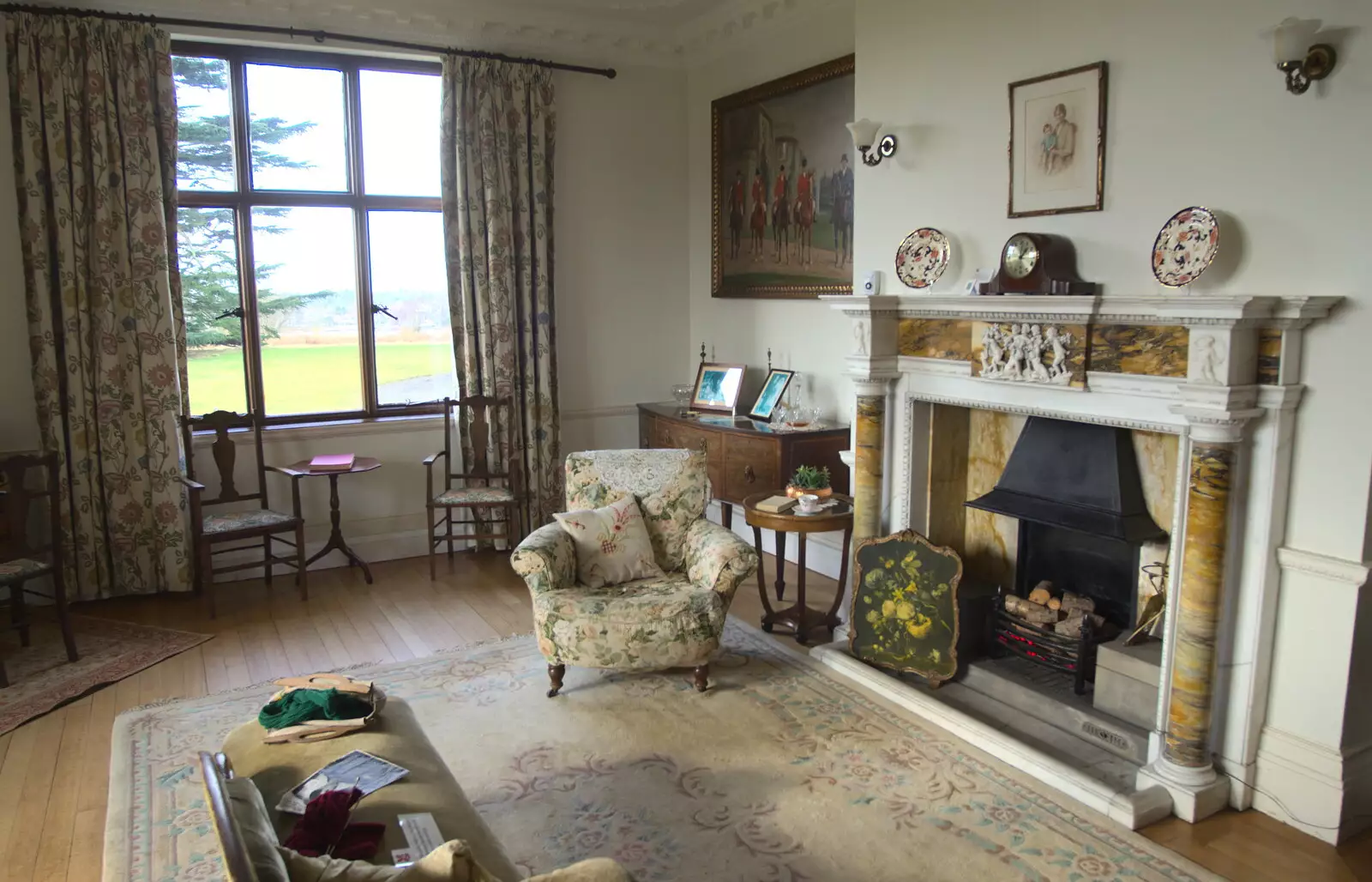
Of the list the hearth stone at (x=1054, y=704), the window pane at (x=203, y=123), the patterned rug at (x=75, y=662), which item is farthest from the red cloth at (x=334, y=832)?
the window pane at (x=203, y=123)

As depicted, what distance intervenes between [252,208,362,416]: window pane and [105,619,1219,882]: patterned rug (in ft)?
6.94

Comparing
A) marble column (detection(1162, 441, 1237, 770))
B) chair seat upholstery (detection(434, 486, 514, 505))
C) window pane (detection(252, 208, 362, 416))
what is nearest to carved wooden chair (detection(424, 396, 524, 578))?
chair seat upholstery (detection(434, 486, 514, 505))

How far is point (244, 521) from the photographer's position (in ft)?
16.1

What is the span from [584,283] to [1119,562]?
12.2 ft

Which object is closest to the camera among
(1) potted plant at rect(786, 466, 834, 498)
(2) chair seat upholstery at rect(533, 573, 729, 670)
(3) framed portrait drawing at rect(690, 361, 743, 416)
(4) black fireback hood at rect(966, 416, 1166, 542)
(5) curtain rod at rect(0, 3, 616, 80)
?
(4) black fireback hood at rect(966, 416, 1166, 542)

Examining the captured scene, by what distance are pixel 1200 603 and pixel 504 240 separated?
4.18 m

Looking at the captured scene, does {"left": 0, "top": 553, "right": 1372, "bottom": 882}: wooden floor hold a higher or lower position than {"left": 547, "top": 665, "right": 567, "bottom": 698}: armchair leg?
lower

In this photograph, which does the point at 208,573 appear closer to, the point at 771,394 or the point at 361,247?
the point at 361,247

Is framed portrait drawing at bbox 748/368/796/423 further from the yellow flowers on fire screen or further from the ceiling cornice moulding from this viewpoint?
the ceiling cornice moulding

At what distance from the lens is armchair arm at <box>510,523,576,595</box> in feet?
12.3

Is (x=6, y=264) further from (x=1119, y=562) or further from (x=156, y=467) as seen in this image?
(x=1119, y=562)

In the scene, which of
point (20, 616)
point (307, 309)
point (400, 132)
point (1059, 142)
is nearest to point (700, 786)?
point (1059, 142)

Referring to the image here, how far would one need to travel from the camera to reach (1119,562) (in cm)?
365

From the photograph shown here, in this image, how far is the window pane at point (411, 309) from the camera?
570cm
